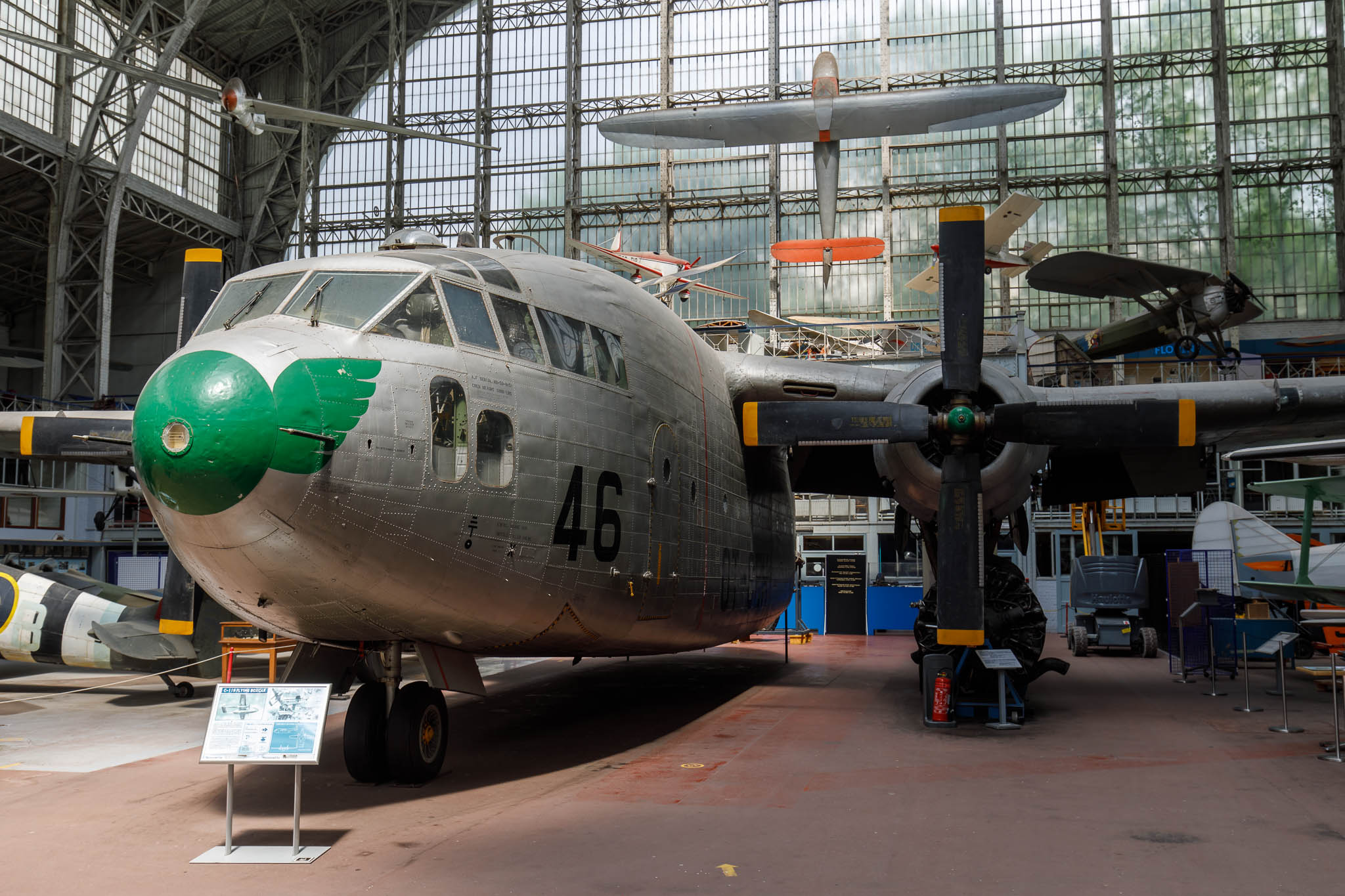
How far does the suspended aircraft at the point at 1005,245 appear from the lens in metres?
33.2

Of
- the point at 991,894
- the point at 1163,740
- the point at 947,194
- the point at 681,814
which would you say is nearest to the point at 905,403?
the point at 1163,740

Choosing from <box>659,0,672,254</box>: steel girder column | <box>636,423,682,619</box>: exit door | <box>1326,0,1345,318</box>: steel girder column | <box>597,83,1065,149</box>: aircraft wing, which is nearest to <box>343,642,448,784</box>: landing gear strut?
<box>636,423,682,619</box>: exit door

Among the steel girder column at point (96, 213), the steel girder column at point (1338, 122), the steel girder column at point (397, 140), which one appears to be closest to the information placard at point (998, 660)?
the steel girder column at point (96, 213)

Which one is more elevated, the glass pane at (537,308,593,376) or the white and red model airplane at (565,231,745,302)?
the white and red model airplane at (565,231,745,302)

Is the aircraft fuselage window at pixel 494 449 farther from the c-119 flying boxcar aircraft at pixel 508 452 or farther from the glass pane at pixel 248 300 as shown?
the glass pane at pixel 248 300

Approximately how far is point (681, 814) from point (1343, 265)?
42.7 metres

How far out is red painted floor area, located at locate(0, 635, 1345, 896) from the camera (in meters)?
5.98

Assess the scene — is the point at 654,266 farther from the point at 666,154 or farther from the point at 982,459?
the point at 982,459

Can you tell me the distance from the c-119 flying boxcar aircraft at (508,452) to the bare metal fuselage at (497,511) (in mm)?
25

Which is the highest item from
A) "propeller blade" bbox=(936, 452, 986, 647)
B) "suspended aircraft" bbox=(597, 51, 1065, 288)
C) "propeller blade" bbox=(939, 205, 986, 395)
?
"suspended aircraft" bbox=(597, 51, 1065, 288)

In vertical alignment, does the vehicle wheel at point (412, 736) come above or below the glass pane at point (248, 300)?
below

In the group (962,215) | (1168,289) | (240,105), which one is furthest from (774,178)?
(962,215)

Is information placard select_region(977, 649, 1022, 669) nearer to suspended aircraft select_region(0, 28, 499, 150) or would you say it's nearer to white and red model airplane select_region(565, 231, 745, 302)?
suspended aircraft select_region(0, 28, 499, 150)

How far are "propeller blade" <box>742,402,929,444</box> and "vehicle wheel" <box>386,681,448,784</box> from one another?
4.83 metres
